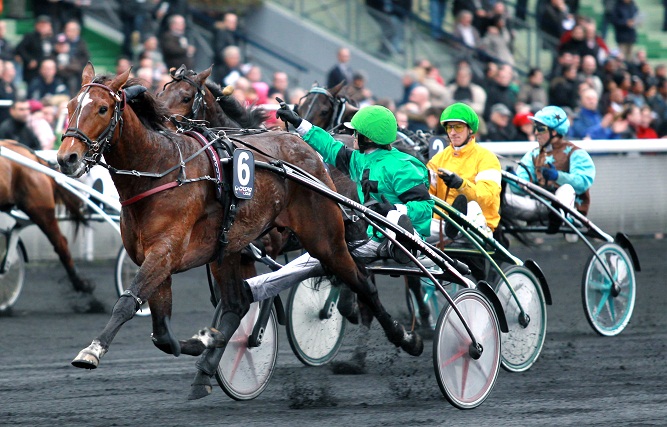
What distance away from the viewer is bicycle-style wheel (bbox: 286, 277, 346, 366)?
737 cm

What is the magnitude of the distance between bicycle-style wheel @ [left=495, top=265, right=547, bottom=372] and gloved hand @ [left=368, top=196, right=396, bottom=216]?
48.7 inches

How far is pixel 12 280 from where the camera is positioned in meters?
9.65

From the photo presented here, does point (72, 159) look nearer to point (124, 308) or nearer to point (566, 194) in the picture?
point (124, 308)

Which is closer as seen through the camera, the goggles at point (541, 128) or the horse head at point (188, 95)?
the horse head at point (188, 95)

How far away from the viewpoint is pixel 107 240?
11781mm

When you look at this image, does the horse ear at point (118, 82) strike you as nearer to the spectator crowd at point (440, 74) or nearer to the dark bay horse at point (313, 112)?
the dark bay horse at point (313, 112)

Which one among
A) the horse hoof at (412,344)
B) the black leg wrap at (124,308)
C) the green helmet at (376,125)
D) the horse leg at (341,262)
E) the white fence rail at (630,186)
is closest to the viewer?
the black leg wrap at (124,308)

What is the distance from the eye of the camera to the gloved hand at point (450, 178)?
22.9 feet

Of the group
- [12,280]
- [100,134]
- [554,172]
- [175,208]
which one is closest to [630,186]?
[554,172]

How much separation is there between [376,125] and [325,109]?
2234 mm

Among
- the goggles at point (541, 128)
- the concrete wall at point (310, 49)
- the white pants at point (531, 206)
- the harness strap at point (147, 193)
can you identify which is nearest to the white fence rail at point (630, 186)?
the concrete wall at point (310, 49)

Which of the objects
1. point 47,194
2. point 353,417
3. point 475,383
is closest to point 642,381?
point 475,383

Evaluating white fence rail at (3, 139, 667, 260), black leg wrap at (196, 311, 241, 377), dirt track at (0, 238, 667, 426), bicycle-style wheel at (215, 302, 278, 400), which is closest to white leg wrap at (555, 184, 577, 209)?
dirt track at (0, 238, 667, 426)

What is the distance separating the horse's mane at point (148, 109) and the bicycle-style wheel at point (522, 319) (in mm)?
2471
